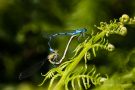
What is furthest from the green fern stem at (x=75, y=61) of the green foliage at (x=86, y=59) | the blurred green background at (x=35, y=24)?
the blurred green background at (x=35, y=24)

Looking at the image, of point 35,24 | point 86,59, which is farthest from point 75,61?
point 35,24

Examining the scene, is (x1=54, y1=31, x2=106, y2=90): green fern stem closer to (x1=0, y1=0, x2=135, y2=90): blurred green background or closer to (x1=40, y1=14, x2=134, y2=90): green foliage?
(x1=40, y1=14, x2=134, y2=90): green foliage

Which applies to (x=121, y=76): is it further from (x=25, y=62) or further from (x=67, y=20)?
(x=25, y=62)

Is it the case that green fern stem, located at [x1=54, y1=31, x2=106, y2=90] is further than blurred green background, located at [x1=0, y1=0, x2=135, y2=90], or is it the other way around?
blurred green background, located at [x1=0, y1=0, x2=135, y2=90]

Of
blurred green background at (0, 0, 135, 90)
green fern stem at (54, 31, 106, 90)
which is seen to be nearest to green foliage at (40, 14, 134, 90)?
green fern stem at (54, 31, 106, 90)

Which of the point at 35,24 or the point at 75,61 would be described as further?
the point at 35,24

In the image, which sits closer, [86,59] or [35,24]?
[86,59]

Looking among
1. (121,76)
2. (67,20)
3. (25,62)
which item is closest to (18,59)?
(25,62)

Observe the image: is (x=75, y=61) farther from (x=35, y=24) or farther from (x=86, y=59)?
(x=35, y=24)

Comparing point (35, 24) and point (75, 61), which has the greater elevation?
point (35, 24)
